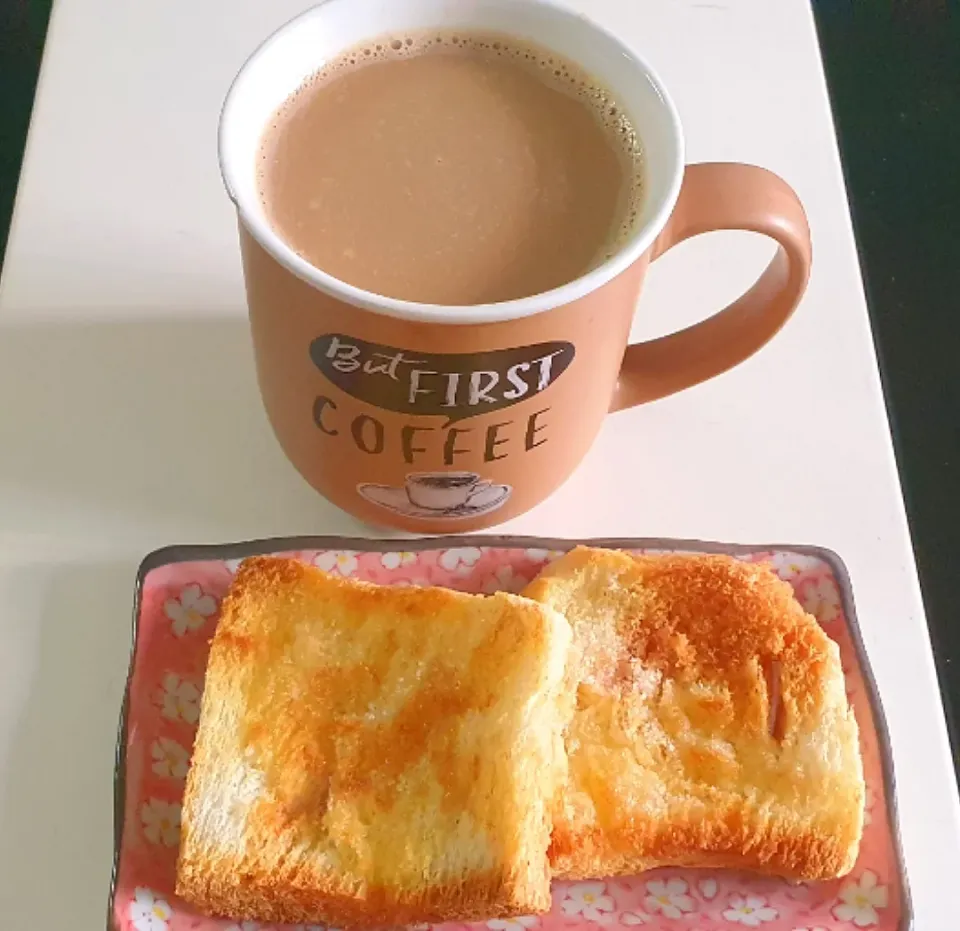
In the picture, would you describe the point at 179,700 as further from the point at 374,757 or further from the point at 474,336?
the point at 474,336

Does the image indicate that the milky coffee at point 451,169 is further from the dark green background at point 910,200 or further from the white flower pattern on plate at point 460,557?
the dark green background at point 910,200

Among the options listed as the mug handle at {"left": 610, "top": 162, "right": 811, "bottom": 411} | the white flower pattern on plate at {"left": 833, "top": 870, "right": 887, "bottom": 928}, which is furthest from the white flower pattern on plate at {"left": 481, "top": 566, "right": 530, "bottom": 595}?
the white flower pattern on plate at {"left": 833, "top": 870, "right": 887, "bottom": 928}

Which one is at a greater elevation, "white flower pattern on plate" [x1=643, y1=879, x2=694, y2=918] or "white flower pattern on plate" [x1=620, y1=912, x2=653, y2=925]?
"white flower pattern on plate" [x1=643, y1=879, x2=694, y2=918]

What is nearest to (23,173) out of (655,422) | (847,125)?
(655,422)

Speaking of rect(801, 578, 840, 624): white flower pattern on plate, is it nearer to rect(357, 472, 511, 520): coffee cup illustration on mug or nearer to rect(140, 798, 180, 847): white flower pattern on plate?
rect(357, 472, 511, 520): coffee cup illustration on mug

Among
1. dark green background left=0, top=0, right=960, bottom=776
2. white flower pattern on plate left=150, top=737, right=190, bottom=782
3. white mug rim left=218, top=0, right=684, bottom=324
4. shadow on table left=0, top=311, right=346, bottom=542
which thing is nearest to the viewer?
white mug rim left=218, top=0, right=684, bottom=324

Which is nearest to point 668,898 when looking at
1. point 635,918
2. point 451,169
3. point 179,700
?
point 635,918

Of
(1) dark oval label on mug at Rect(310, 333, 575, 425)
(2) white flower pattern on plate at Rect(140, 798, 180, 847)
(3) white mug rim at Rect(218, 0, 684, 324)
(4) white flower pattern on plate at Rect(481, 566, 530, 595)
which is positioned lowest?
(2) white flower pattern on plate at Rect(140, 798, 180, 847)

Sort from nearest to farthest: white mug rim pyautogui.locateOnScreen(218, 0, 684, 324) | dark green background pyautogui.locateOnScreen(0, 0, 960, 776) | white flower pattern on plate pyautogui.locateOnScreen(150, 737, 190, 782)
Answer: white mug rim pyautogui.locateOnScreen(218, 0, 684, 324), white flower pattern on plate pyautogui.locateOnScreen(150, 737, 190, 782), dark green background pyautogui.locateOnScreen(0, 0, 960, 776)
